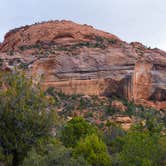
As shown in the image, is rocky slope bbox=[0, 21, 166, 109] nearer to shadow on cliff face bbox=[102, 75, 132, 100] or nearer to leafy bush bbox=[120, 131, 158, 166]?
shadow on cliff face bbox=[102, 75, 132, 100]

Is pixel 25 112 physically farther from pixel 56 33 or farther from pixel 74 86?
pixel 56 33

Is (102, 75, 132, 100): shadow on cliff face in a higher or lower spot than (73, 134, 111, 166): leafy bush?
higher

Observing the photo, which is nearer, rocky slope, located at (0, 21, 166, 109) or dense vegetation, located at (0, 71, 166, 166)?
dense vegetation, located at (0, 71, 166, 166)

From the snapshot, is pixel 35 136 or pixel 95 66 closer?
pixel 35 136

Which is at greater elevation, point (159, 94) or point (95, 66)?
point (95, 66)

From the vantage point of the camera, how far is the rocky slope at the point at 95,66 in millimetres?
71312

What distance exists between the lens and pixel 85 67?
72438 millimetres

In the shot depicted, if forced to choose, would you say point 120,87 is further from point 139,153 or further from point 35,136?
point 35,136

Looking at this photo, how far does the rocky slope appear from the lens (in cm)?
7131

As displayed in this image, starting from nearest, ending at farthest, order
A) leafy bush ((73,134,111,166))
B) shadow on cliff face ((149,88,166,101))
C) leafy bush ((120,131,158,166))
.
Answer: leafy bush ((120,131,158,166)), leafy bush ((73,134,111,166)), shadow on cliff face ((149,88,166,101))

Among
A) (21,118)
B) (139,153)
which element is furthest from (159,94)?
(21,118)

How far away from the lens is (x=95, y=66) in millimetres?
72812

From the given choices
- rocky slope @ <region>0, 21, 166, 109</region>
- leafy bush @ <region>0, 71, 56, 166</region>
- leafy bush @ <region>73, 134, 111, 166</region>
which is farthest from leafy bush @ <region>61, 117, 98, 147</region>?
rocky slope @ <region>0, 21, 166, 109</region>

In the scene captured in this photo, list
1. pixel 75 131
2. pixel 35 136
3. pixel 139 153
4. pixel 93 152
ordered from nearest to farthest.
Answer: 1. pixel 35 136
2. pixel 139 153
3. pixel 93 152
4. pixel 75 131
